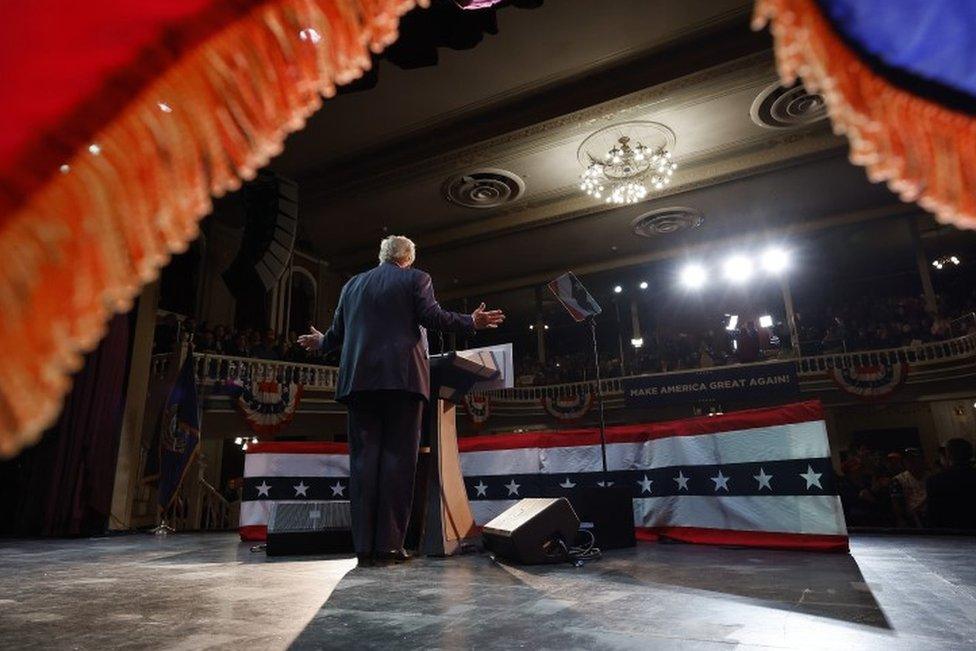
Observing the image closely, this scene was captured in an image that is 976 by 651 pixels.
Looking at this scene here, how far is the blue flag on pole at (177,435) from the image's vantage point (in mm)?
6148

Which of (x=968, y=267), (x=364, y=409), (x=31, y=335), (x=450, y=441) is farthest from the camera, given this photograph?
(x=968, y=267)

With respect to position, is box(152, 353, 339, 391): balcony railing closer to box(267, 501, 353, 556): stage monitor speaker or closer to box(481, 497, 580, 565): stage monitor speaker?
box(267, 501, 353, 556): stage monitor speaker

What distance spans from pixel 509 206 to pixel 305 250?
Answer: 16.2 feet

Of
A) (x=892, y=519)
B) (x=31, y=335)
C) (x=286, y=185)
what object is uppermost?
(x=286, y=185)

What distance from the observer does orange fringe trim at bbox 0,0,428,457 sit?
328mm

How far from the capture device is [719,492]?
299cm

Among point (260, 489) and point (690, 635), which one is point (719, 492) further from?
point (260, 489)

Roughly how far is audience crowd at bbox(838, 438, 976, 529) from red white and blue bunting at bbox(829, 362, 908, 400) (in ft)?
14.5

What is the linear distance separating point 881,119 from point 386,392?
1.84m

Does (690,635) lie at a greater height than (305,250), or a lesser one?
lesser

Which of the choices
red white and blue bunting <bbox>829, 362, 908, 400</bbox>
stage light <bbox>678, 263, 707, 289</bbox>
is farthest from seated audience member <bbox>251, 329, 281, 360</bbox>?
red white and blue bunting <bbox>829, 362, 908, 400</bbox>

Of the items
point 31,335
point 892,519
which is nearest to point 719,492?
point 31,335

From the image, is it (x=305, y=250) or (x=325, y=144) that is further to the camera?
(x=305, y=250)

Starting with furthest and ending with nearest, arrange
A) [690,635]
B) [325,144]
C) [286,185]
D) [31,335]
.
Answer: [325,144]
[286,185]
[690,635]
[31,335]
